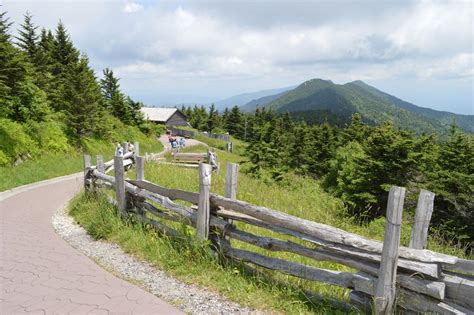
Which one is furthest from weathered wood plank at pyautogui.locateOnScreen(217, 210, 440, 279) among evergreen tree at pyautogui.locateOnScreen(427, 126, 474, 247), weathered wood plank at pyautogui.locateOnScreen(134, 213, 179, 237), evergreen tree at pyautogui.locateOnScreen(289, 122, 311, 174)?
evergreen tree at pyautogui.locateOnScreen(289, 122, 311, 174)

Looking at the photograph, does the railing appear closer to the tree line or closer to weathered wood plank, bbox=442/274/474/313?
the tree line

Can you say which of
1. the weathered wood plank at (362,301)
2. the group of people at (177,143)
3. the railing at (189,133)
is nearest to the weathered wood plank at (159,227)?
the weathered wood plank at (362,301)

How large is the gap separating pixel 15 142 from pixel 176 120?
52.2 meters

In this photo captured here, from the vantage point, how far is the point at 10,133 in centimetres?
1670

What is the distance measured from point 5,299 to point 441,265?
222 inches

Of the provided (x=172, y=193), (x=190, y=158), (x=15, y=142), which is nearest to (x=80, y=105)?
(x=15, y=142)

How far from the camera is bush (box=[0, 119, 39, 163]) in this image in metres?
15.9

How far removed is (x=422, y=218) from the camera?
387 cm

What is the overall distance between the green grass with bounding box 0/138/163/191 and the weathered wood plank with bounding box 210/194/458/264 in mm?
11564

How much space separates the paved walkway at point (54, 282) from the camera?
449cm

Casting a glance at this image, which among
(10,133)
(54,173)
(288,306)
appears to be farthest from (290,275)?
(10,133)

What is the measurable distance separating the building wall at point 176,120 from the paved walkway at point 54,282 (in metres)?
58.6

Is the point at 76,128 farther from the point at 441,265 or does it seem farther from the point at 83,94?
the point at 441,265

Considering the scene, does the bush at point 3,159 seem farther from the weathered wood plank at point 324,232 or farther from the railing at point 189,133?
the railing at point 189,133
